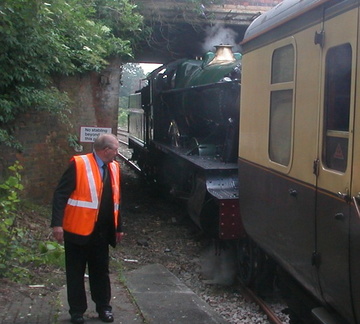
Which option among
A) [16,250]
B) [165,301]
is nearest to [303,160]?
[165,301]

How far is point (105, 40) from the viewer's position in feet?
34.9

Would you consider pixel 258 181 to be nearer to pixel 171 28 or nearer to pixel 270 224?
pixel 270 224

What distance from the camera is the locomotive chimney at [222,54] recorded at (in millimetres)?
9555

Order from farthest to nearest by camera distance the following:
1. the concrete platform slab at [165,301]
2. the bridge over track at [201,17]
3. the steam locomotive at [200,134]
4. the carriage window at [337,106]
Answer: the bridge over track at [201,17] → the steam locomotive at [200,134] → the concrete platform slab at [165,301] → the carriage window at [337,106]

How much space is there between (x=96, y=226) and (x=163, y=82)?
8.28 m

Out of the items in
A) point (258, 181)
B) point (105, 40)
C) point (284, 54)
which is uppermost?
point (105, 40)

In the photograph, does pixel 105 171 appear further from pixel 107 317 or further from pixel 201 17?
pixel 201 17

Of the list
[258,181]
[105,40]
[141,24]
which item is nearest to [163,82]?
[141,24]

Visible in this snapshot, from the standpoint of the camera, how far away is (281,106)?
14.9 feet

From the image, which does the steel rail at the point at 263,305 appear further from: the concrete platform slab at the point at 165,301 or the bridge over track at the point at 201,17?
the bridge over track at the point at 201,17

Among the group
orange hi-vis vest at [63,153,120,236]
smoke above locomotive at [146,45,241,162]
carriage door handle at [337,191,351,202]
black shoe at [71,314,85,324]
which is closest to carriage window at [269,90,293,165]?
carriage door handle at [337,191,351,202]

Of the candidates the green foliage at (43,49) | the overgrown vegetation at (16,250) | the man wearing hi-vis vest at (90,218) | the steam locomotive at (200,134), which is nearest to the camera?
the man wearing hi-vis vest at (90,218)

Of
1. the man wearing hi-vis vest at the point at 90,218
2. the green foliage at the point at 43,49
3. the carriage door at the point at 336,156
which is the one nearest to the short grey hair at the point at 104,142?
the man wearing hi-vis vest at the point at 90,218

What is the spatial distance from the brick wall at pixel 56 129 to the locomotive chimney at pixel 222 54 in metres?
2.43
